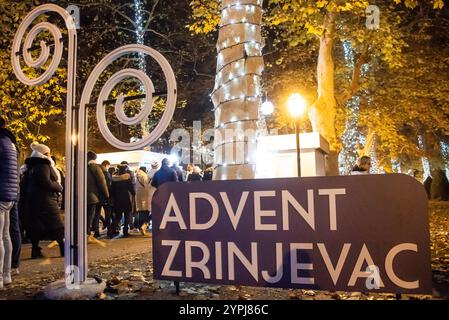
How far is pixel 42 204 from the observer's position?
673 centimetres

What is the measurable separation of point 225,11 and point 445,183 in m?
27.7

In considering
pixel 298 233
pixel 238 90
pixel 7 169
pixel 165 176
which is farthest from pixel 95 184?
pixel 298 233

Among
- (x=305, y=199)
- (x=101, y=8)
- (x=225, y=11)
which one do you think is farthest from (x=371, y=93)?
(x=305, y=199)

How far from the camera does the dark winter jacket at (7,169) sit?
5008 mm

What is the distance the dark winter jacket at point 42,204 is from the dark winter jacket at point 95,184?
2.05 metres

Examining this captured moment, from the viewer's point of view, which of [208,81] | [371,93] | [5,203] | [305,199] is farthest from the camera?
[208,81]

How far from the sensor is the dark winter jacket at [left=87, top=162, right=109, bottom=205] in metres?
8.95

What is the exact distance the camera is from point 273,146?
1088 cm

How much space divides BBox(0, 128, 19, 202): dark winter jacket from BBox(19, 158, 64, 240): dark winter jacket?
1.53 metres

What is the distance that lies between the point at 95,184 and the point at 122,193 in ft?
5.67

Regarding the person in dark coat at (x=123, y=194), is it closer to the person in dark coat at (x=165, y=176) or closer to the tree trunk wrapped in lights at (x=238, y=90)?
the person in dark coat at (x=165, y=176)

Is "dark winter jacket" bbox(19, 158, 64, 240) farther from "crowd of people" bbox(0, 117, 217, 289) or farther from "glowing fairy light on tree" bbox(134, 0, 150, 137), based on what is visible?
"glowing fairy light on tree" bbox(134, 0, 150, 137)
